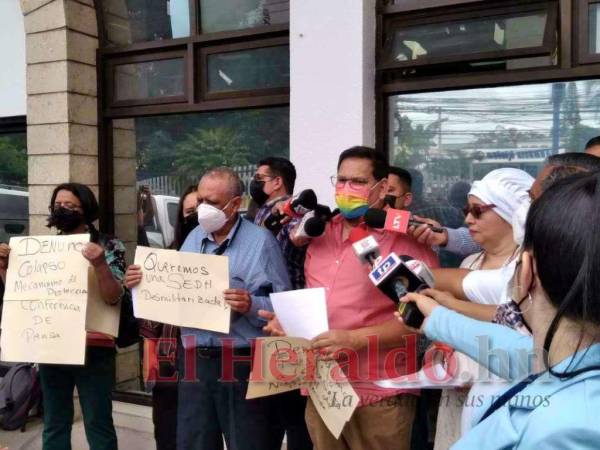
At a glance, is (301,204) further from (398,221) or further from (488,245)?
(488,245)

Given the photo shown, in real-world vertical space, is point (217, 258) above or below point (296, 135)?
below

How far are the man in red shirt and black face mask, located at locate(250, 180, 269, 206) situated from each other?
941mm

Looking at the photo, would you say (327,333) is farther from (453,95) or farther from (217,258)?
(453,95)

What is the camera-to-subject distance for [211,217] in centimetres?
297

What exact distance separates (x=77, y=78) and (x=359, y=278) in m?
3.36

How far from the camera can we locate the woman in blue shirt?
1.03 metres

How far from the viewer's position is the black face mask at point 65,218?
3.54m

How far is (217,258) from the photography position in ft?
9.27

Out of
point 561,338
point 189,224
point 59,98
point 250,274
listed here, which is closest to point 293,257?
point 250,274

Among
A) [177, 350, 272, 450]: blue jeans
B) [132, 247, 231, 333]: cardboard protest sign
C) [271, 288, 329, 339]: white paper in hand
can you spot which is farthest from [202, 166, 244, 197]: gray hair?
[177, 350, 272, 450]: blue jeans

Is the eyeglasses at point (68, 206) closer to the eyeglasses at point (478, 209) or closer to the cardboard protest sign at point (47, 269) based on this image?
the cardboard protest sign at point (47, 269)

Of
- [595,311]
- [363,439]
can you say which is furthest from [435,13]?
[595,311]

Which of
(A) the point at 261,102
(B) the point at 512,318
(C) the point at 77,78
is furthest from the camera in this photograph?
(C) the point at 77,78

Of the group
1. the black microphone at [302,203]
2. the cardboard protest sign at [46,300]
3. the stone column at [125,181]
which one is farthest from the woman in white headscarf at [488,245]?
the stone column at [125,181]
